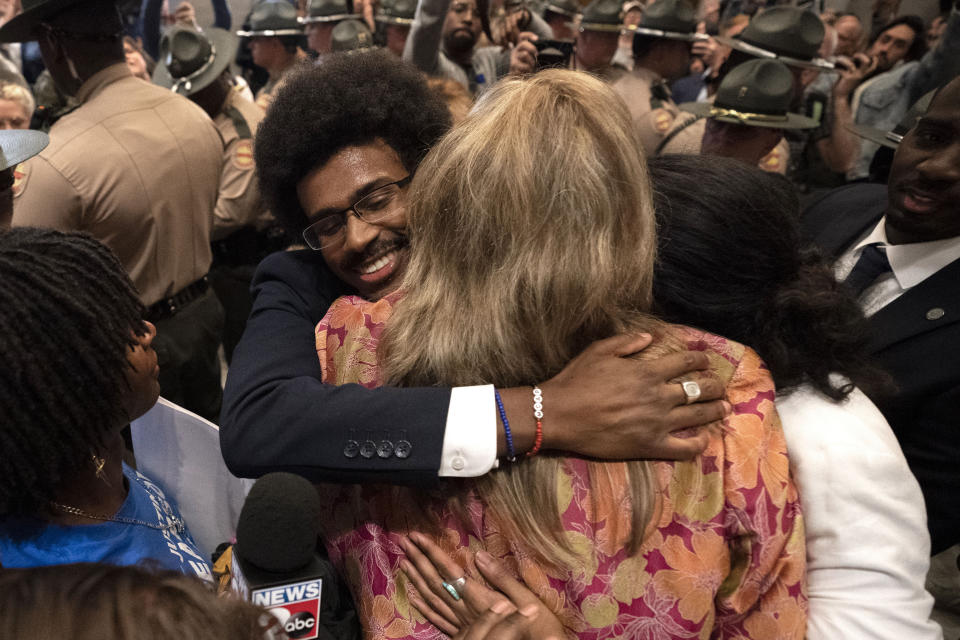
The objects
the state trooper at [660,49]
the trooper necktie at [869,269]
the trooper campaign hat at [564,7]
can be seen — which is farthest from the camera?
the trooper campaign hat at [564,7]

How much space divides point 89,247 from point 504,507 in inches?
30.7

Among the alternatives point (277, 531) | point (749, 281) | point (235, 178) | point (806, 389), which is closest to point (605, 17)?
point (235, 178)

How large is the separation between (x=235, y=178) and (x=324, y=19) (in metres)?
2.52

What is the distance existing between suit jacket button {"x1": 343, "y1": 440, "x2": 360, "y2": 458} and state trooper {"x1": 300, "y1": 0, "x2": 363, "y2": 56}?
16.8ft

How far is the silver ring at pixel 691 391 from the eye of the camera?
3.39 feet

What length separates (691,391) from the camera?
1.04 metres

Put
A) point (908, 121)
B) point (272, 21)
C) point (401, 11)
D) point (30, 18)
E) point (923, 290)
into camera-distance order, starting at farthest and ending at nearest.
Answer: point (272, 21) < point (401, 11) < point (30, 18) < point (908, 121) < point (923, 290)

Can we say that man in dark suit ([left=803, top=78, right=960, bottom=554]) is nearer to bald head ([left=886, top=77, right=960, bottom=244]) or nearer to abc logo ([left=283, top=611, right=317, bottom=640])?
bald head ([left=886, top=77, right=960, bottom=244])

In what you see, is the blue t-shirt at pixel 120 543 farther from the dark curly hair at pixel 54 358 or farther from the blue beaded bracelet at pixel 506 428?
the blue beaded bracelet at pixel 506 428

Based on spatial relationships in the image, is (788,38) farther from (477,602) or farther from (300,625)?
(300,625)

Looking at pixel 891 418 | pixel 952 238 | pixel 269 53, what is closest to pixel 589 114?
pixel 891 418

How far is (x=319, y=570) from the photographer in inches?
34.8

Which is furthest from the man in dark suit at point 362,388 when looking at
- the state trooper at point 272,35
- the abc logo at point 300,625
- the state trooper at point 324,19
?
the state trooper at point 324,19

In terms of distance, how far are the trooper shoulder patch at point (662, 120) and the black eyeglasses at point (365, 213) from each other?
2682 millimetres
